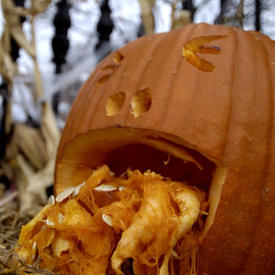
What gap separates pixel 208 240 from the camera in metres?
0.64

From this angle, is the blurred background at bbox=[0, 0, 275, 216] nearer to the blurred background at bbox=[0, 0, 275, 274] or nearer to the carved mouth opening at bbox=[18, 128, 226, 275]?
the blurred background at bbox=[0, 0, 275, 274]

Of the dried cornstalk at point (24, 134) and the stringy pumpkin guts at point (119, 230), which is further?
the dried cornstalk at point (24, 134)

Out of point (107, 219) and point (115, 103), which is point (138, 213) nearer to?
point (107, 219)

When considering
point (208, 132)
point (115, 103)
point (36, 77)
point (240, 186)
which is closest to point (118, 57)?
point (115, 103)

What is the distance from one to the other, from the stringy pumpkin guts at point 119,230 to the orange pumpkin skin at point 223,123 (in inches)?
3.1

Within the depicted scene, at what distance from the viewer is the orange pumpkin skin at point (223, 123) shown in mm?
645

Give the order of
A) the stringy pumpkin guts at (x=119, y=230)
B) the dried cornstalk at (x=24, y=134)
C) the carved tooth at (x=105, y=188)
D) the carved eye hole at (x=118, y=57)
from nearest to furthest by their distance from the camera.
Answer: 1. the stringy pumpkin guts at (x=119, y=230)
2. the carved tooth at (x=105, y=188)
3. the carved eye hole at (x=118, y=57)
4. the dried cornstalk at (x=24, y=134)

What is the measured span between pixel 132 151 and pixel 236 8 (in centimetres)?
76

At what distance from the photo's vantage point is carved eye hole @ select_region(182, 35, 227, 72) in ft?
2.46

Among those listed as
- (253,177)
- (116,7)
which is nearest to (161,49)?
(253,177)

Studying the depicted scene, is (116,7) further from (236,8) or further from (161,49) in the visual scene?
(161,49)

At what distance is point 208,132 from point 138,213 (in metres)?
0.23

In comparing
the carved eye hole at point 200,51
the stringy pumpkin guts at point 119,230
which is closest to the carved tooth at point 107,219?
the stringy pumpkin guts at point 119,230

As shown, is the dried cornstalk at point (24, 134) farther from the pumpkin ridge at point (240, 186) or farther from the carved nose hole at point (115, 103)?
the pumpkin ridge at point (240, 186)
